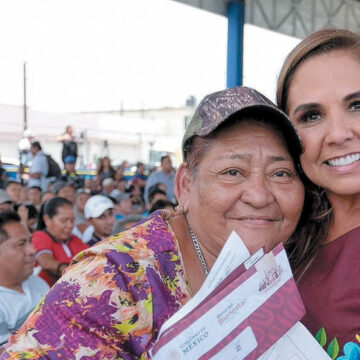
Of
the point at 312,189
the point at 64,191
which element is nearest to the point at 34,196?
the point at 64,191

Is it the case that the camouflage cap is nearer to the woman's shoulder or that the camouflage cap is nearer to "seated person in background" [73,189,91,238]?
the woman's shoulder

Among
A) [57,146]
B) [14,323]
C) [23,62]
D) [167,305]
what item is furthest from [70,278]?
[57,146]

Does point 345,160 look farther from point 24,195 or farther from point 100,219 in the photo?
point 24,195

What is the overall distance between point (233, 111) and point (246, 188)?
17 cm

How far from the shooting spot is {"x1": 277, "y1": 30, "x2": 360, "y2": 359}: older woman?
121 cm

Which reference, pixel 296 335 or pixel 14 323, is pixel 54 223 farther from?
pixel 296 335

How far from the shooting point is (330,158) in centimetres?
128

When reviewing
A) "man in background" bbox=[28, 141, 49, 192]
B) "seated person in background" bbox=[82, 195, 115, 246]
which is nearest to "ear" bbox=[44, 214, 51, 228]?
"seated person in background" bbox=[82, 195, 115, 246]

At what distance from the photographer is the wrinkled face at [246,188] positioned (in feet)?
3.65

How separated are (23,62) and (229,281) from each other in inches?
691

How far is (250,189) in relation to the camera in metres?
1.10

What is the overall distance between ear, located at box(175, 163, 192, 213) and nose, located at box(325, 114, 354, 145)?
14.2 inches

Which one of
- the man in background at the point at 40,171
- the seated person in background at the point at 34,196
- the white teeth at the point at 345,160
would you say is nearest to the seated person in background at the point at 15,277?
the white teeth at the point at 345,160

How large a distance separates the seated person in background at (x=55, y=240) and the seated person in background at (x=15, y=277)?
0.60m
